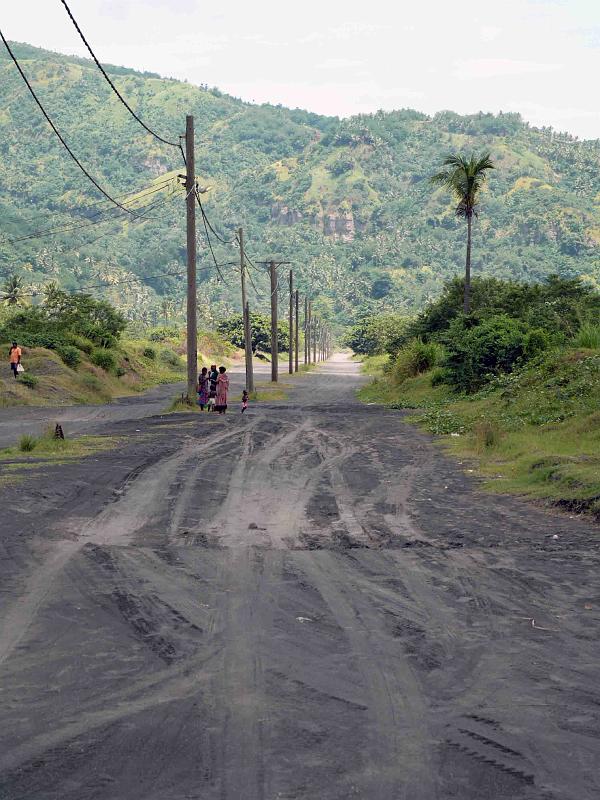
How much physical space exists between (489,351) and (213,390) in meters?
9.98

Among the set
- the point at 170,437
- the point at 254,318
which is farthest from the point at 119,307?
the point at 170,437

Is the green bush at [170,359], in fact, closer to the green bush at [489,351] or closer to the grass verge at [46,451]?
the green bush at [489,351]

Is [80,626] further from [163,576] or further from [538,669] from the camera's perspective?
[538,669]

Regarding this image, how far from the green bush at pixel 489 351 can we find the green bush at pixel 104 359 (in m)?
21.5

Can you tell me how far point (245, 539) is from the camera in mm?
11375

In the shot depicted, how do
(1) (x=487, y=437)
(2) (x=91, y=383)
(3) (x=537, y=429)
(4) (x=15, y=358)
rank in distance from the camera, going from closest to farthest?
(1) (x=487, y=437) → (3) (x=537, y=429) → (4) (x=15, y=358) → (2) (x=91, y=383)

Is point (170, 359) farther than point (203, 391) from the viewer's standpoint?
Yes

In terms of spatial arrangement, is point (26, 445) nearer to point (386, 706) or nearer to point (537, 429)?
point (537, 429)

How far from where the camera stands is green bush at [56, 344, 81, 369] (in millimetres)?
46787

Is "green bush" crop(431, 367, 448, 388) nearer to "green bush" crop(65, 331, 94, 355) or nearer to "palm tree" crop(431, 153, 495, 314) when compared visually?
"palm tree" crop(431, 153, 495, 314)

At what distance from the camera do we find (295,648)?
23.2 feet

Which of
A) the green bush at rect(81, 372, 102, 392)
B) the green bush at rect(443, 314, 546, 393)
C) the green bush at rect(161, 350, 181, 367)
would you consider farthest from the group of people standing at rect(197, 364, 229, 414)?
the green bush at rect(161, 350, 181, 367)

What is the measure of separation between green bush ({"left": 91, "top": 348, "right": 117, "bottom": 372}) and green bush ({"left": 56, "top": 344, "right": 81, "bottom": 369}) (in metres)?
3.86

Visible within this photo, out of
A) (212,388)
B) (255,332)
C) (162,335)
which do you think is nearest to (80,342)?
(212,388)
